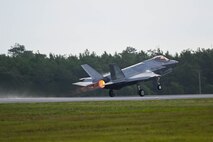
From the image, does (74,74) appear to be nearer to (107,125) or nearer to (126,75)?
(126,75)

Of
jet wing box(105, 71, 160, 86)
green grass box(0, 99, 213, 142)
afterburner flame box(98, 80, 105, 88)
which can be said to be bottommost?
green grass box(0, 99, 213, 142)

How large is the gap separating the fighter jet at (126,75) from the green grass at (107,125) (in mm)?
23912

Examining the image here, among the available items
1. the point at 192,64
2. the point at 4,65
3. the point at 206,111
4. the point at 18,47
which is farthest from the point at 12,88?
the point at 18,47

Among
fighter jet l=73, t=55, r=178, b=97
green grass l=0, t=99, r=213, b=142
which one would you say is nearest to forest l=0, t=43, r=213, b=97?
fighter jet l=73, t=55, r=178, b=97

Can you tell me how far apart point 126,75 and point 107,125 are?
3784cm

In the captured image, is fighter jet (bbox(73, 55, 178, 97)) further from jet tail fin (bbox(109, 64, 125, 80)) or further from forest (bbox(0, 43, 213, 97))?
forest (bbox(0, 43, 213, 97))

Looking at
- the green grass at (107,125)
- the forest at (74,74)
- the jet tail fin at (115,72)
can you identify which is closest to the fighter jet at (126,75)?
the jet tail fin at (115,72)

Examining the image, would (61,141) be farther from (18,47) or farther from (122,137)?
(18,47)

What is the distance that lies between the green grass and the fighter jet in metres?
23.9

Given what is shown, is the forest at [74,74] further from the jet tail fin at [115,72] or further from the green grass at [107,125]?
→ the green grass at [107,125]

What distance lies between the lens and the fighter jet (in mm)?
65125

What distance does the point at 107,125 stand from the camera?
30.2m

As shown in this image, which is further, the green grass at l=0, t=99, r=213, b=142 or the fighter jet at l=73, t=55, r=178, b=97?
the fighter jet at l=73, t=55, r=178, b=97

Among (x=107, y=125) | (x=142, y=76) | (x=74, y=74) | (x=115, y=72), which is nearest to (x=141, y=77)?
(x=142, y=76)
